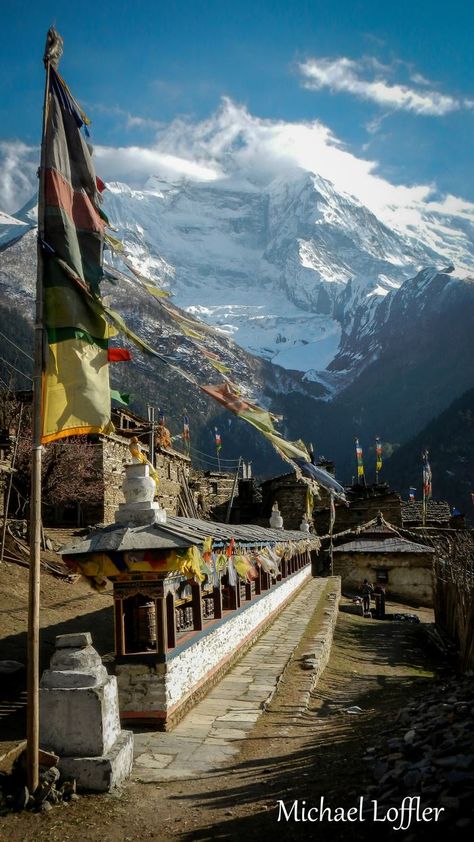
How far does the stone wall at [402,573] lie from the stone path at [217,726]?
1948cm

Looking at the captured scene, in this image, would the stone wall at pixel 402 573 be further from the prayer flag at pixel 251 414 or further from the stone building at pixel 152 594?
the prayer flag at pixel 251 414

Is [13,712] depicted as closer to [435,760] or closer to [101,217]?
[435,760]

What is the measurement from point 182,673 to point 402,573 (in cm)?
2516

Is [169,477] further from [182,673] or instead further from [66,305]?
[66,305]

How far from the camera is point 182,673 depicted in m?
8.27

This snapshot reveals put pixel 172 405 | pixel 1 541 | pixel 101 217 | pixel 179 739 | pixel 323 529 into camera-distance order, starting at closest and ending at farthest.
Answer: pixel 101 217
pixel 179 739
pixel 1 541
pixel 323 529
pixel 172 405

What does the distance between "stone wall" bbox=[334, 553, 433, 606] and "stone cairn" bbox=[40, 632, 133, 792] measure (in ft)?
86.8

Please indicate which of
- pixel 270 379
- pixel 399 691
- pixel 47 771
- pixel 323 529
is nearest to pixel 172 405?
pixel 323 529

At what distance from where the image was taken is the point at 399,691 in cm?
1182

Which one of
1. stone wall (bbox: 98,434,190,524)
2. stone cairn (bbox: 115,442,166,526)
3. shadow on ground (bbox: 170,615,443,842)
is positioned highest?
stone wall (bbox: 98,434,190,524)

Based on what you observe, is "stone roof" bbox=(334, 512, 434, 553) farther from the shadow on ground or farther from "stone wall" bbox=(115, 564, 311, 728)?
"stone wall" bbox=(115, 564, 311, 728)

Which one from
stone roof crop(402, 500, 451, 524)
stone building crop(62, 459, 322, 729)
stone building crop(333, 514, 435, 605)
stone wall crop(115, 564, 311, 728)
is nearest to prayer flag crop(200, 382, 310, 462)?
stone building crop(62, 459, 322, 729)

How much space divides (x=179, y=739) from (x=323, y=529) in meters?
38.8

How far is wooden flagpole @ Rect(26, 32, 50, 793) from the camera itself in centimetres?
523
